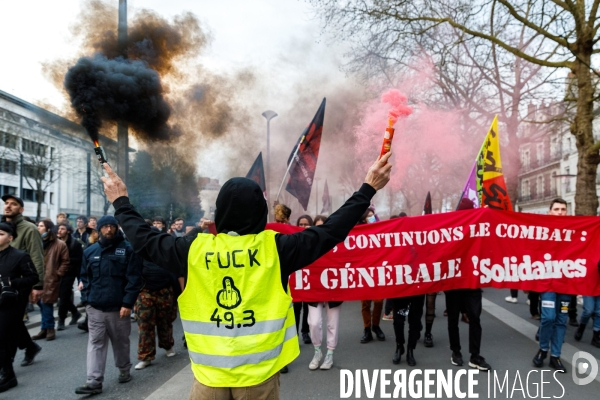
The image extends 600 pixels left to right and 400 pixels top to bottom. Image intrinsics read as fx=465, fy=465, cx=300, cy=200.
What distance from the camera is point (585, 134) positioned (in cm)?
926

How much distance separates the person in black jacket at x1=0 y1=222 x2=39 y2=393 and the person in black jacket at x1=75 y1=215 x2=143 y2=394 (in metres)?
0.61

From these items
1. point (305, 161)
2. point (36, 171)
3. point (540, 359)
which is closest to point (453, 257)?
point (540, 359)

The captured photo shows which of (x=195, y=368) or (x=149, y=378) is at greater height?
(x=195, y=368)

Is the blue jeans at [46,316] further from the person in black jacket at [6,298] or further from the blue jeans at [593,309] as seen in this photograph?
the blue jeans at [593,309]

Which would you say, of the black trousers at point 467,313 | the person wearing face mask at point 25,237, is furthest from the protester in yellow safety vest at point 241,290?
the person wearing face mask at point 25,237

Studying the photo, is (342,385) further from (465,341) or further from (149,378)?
(465,341)

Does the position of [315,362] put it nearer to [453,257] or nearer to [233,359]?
[453,257]

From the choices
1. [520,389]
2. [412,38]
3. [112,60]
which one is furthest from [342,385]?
[412,38]

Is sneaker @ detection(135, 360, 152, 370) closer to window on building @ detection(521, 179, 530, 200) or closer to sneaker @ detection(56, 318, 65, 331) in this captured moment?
sneaker @ detection(56, 318, 65, 331)

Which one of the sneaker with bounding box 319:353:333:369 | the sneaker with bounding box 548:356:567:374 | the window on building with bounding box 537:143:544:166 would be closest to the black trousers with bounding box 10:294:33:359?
the sneaker with bounding box 319:353:333:369

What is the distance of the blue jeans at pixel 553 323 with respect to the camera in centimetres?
499

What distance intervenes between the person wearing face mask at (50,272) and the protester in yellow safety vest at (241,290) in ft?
18.9

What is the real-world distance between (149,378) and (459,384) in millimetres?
3236

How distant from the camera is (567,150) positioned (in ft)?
147
